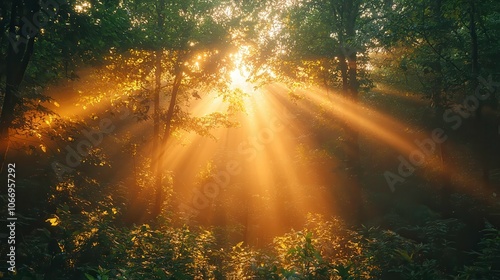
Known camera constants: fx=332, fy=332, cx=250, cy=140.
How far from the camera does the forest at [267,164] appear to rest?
720 centimetres

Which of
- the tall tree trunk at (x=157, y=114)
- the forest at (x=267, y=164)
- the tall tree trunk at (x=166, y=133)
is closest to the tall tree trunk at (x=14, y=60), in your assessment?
the forest at (x=267, y=164)

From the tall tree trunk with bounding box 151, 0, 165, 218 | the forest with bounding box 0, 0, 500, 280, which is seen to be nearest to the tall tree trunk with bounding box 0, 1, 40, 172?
the forest with bounding box 0, 0, 500, 280

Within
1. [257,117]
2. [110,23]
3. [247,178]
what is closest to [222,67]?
[110,23]

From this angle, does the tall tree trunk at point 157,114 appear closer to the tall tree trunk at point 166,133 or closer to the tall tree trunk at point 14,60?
the tall tree trunk at point 166,133

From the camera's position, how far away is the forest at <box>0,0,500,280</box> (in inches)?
283

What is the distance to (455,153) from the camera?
18531mm

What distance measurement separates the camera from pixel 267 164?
29.1 meters

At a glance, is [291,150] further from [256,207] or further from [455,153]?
[455,153]

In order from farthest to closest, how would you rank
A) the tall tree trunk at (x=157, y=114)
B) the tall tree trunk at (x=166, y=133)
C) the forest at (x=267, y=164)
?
the tall tree trunk at (x=166, y=133)
the tall tree trunk at (x=157, y=114)
the forest at (x=267, y=164)

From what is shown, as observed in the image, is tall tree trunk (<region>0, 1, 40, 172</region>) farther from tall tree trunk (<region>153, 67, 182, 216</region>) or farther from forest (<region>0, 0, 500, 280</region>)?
tall tree trunk (<region>153, 67, 182, 216</region>)

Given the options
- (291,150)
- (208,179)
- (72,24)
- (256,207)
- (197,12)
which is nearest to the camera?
(72,24)

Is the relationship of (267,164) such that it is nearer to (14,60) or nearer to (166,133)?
(166,133)

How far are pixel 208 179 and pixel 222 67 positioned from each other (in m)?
10.9

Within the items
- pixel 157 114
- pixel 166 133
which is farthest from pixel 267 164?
pixel 157 114
